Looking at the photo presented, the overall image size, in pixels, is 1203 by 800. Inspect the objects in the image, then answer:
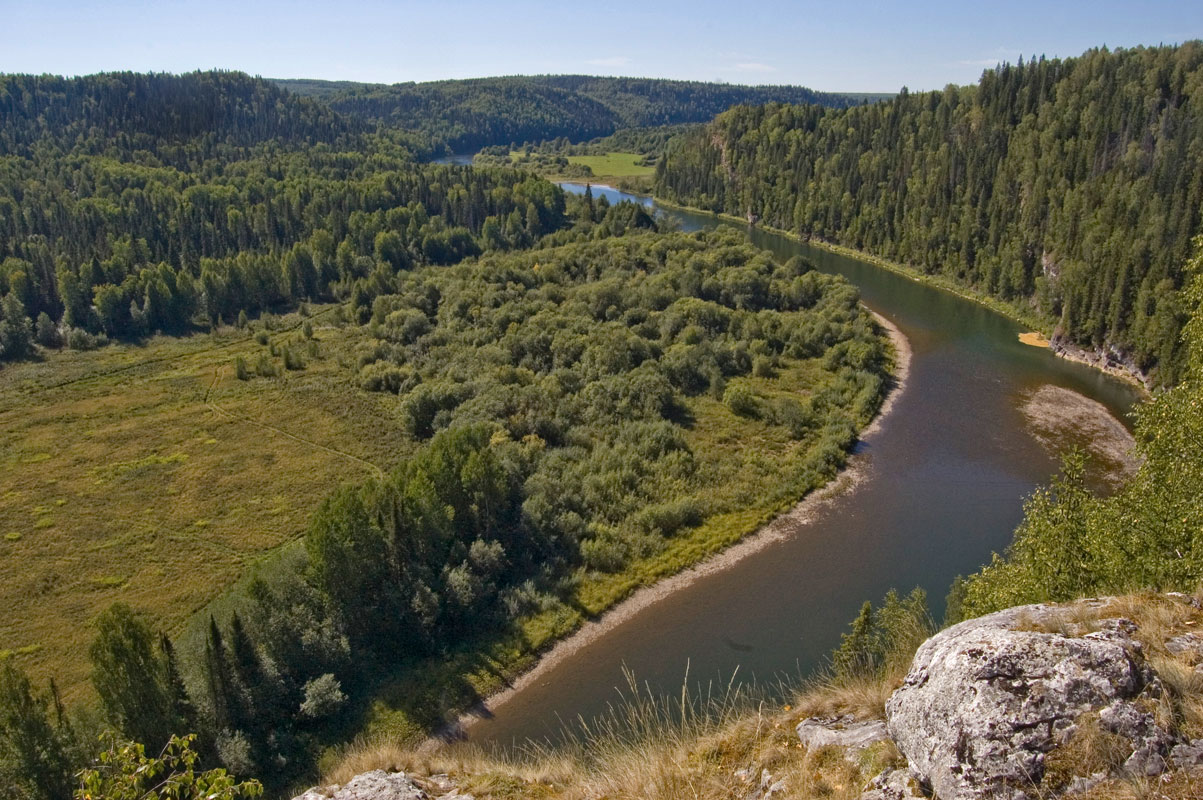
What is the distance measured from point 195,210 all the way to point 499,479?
91.4m

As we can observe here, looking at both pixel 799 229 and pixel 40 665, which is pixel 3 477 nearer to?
pixel 40 665

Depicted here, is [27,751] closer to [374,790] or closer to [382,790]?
[374,790]

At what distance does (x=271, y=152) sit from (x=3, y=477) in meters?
118

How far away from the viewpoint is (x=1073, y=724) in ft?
24.3

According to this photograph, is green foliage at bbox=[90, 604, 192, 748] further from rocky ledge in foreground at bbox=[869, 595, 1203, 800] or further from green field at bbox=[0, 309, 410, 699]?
rocky ledge in foreground at bbox=[869, 595, 1203, 800]

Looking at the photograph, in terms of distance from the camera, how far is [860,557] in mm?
36094

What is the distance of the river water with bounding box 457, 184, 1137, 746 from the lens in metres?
28.7

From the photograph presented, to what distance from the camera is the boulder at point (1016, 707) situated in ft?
24.1

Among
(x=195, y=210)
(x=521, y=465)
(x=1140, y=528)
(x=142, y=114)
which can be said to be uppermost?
(x=142, y=114)

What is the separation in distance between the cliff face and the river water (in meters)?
12.3

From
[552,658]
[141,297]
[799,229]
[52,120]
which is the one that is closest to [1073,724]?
[552,658]

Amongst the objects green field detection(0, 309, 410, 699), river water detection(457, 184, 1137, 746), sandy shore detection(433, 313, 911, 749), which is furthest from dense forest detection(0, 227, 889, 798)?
green field detection(0, 309, 410, 699)

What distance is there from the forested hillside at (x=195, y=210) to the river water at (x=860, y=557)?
187ft

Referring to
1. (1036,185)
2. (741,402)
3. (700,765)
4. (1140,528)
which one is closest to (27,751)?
(700,765)
